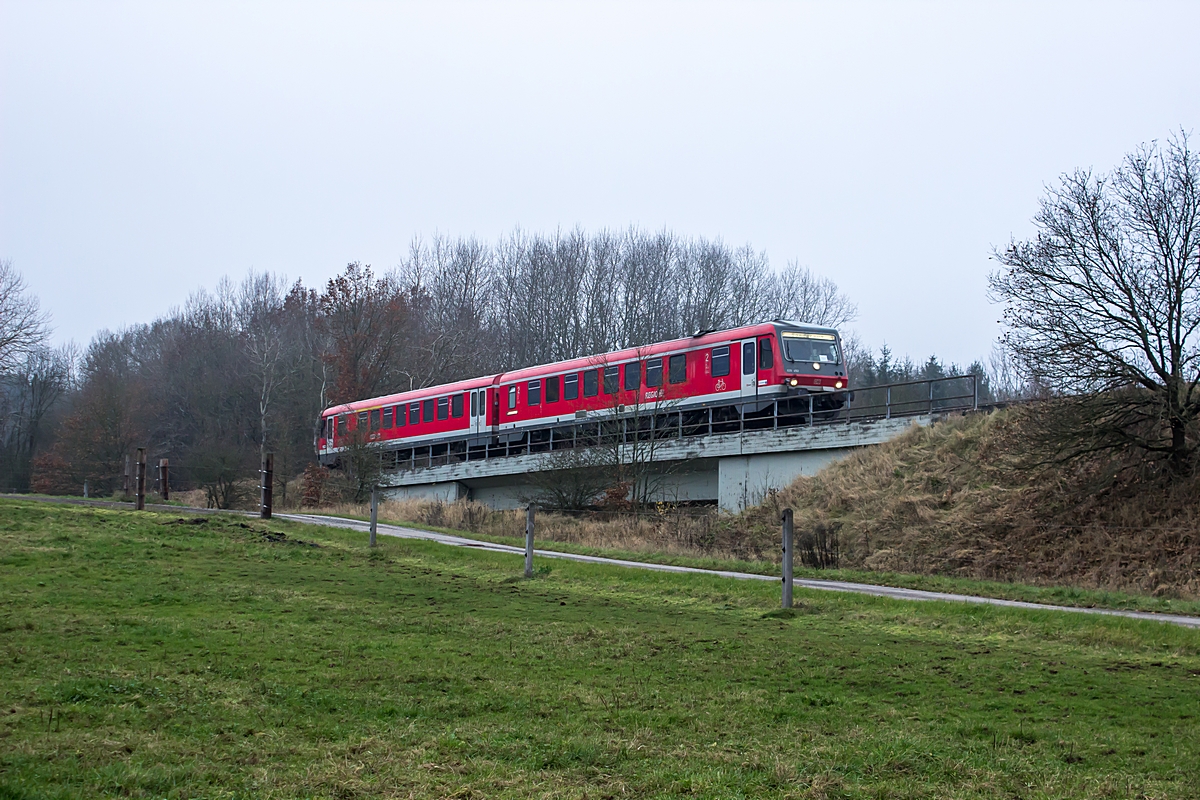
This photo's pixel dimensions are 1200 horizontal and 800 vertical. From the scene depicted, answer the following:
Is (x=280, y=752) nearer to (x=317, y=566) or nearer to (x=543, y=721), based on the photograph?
(x=543, y=721)

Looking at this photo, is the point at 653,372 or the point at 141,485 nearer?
the point at 141,485

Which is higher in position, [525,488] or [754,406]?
[754,406]

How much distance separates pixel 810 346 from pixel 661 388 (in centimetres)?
508

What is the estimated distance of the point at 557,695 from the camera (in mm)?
7879

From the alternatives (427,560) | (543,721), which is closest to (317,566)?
(427,560)

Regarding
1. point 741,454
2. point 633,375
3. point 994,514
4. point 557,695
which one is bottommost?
point 557,695

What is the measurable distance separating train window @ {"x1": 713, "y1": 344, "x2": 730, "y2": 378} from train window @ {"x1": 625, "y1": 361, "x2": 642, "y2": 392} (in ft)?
9.84

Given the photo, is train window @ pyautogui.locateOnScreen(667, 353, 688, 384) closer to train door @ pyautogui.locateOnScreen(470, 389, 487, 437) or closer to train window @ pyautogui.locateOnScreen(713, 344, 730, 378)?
train window @ pyautogui.locateOnScreen(713, 344, 730, 378)

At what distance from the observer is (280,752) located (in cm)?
597

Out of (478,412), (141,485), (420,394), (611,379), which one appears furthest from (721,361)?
(420,394)

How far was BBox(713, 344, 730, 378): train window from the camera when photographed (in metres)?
33.6

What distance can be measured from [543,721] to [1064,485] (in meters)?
21.4

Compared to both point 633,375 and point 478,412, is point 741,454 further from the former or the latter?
point 478,412

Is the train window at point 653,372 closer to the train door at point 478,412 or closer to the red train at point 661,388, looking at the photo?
the red train at point 661,388
